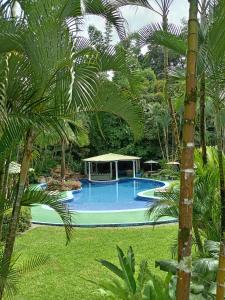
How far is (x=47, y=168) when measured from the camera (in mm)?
27891

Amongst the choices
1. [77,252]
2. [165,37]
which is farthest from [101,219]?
[165,37]

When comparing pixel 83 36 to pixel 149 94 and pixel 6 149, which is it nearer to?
pixel 6 149

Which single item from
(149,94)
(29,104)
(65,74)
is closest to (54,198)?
(29,104)

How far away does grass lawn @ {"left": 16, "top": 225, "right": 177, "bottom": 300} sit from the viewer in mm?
5945

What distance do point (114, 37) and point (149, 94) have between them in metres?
25.8

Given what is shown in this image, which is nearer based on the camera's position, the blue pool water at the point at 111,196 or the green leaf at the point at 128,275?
the green leaf at the point at 128,275

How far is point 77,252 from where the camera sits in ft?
26.8

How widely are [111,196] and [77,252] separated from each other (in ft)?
41.7

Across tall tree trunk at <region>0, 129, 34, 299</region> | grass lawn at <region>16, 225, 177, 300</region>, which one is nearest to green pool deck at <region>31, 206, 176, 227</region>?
grass lawn at <region>16, 225, 177, 300</region>

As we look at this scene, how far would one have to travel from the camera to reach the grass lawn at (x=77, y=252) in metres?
5.95

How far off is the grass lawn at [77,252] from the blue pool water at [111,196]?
4.24 metres

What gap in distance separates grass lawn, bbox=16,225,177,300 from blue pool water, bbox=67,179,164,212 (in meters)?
4.24

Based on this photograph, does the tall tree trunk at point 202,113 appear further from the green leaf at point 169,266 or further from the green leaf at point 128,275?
the green leaf at point 128,275

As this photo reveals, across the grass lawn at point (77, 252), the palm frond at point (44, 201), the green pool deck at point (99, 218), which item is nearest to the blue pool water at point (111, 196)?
the green pool deck at point (99, 218)
